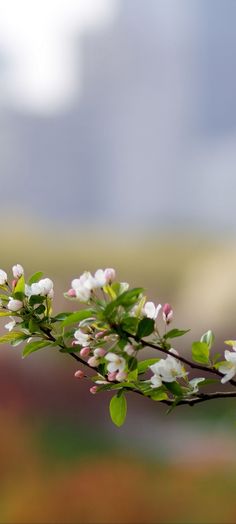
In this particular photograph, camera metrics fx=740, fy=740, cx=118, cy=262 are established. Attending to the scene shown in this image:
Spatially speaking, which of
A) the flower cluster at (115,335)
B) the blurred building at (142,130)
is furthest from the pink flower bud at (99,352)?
the blurred building at (142,130)

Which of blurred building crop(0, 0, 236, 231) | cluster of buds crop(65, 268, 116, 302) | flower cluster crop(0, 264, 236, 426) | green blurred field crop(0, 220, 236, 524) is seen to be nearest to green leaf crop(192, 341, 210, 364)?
flower cluster crop(0, 264, 236, 426)

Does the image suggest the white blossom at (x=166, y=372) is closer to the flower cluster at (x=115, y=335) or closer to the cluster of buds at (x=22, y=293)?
the flower cluster at (x=115, y=335)

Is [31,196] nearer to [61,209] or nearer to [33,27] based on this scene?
[61,209]

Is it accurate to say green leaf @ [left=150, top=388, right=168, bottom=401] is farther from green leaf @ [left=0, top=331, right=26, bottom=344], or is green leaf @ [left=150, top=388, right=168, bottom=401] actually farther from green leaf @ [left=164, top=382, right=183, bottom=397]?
green leaf @ [left=0, top=331, right=26, bottom=344]

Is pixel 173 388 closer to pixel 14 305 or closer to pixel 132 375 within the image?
pixel 132 375

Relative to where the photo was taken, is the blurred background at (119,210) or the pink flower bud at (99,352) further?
the blurred background at (119,210)

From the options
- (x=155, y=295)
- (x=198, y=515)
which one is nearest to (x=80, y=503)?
(x=198, y=515)

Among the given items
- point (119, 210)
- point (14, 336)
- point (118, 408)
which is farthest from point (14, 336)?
point (119, 210)
